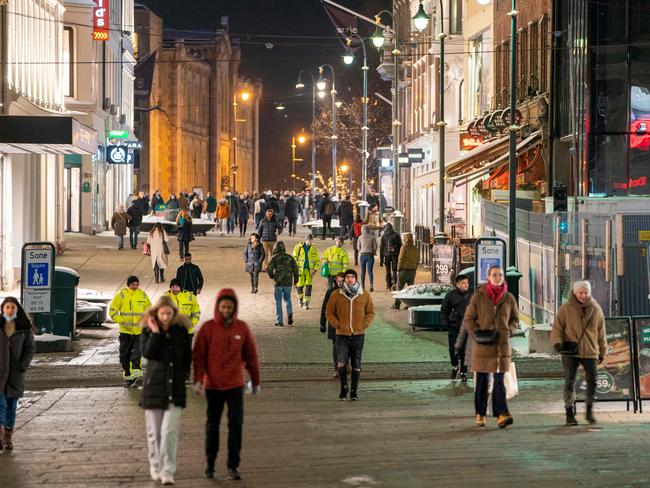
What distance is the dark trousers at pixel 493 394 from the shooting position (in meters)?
14.4

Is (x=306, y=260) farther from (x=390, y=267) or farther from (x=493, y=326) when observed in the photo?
(x=493, y=326)

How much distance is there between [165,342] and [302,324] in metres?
14.9

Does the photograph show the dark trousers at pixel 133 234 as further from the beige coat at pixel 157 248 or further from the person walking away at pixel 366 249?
the person walking away at pixel 366 249

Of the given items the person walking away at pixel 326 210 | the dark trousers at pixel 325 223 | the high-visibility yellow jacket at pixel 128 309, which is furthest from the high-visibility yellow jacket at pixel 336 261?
the dark trousers at pixel 325 223

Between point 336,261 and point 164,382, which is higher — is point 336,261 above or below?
above

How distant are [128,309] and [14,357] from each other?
184 inches

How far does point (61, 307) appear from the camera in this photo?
74.4ft

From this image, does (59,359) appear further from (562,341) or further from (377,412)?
(562,341)

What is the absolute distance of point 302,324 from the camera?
86.5 feet

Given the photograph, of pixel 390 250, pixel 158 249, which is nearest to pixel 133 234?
pixel 158 249

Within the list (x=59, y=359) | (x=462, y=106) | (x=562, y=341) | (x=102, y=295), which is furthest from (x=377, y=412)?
(x=462, y=106)

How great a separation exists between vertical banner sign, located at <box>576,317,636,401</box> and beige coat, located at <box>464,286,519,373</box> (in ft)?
5.25

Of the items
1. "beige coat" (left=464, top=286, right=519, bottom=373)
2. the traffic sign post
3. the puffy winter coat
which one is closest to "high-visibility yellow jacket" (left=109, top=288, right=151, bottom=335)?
the traffic sign post

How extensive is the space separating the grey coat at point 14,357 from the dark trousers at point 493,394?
4465mm
